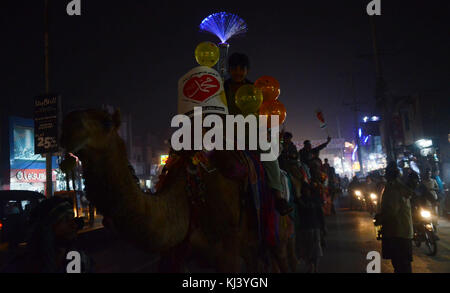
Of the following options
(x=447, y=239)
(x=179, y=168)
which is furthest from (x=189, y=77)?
(x=447, y=239)

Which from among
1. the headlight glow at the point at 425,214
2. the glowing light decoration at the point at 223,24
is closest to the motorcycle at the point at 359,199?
the headlight glow at the point at 425,214

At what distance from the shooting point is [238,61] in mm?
5289

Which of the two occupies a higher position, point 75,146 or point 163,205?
point 75,146

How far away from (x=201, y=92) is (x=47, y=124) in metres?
13.2

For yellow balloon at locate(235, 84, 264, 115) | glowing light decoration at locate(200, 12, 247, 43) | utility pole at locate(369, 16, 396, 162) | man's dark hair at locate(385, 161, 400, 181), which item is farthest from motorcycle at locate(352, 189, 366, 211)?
yellow balloon at locate(235, 84, 264, 115)

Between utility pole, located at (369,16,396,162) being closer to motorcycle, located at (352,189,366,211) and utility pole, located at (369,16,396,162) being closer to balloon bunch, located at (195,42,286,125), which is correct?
motorcycle, located at (352,189,366,211)

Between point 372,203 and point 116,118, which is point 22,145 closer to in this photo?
point 372,203

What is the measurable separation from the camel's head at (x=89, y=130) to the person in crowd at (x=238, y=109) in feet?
8.29

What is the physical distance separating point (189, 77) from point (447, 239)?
38.8 feet

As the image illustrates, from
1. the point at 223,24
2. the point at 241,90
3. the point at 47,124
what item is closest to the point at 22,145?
the point at 47,124

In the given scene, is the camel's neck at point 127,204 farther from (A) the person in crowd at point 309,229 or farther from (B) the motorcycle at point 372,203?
(B) the motorcycle at point 372,203

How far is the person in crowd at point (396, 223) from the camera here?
5992 mm
